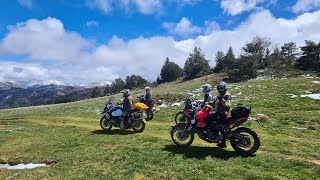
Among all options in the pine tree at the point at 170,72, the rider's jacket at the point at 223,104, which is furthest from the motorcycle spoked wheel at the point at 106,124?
the pine tree at the point at 170,72

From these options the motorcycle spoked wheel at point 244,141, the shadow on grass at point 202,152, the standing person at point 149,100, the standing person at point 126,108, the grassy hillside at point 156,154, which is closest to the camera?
the grassy hillside at point 156,154

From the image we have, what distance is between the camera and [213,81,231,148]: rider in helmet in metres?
15.9

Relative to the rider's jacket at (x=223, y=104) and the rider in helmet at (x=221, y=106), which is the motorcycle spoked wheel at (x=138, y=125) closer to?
the rider in helmet at (x=221, y=106)

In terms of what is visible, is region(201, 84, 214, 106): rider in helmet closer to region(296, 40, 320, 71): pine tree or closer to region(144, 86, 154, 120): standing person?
region(144, 86, 154, 120): standing person

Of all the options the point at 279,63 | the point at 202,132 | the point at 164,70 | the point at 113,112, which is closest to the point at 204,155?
the point at 202,132

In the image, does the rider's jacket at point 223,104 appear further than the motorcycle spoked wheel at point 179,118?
No

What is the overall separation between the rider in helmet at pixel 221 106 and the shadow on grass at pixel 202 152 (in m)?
0.75

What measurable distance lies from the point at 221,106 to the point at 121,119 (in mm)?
10830

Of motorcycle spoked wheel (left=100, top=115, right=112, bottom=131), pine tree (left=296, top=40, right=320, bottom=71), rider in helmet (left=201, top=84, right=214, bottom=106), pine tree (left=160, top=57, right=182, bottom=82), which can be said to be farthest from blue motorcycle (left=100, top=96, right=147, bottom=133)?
pine tree (left=160, top=57, right=182, bottom=82)

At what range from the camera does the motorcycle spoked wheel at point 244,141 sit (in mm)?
15445

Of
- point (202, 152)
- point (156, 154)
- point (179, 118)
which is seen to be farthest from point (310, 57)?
point (156, 154)

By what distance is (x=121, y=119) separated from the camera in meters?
24.9

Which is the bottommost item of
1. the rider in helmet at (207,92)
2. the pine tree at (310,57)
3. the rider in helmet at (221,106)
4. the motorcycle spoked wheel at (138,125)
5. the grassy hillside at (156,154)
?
the grassy hillside at (156,154)

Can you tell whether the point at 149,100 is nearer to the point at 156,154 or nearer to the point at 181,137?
the point at 181,137
